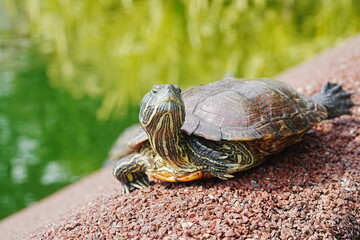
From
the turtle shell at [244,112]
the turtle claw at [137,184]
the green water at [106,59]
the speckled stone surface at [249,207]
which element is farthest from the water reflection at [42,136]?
the turtle shell at [244,112]

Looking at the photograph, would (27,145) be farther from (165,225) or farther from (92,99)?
(165,225)

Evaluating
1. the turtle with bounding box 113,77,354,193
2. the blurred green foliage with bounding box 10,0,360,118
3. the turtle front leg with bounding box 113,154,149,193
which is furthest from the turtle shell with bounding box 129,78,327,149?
the blurred green foliage with bounding box 10,0,360,118

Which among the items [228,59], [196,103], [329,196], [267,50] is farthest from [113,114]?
[329,196]

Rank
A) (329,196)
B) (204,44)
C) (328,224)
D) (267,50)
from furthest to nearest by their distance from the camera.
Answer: (204,44)
(267,50)
(329,196)
(328,224)

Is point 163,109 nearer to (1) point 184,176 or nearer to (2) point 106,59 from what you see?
(1) point 184,176

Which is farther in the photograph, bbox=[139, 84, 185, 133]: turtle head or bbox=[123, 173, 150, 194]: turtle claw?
bbox=[123, 173, 150, 194]: turtle claw

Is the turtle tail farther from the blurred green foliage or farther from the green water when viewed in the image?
the blurred green foliage

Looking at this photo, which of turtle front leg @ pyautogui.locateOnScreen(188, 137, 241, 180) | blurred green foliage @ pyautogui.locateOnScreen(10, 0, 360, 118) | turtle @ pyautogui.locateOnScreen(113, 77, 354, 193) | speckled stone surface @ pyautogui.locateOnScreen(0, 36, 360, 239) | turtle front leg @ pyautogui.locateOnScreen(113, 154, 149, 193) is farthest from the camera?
blurred green foliage @ pyautogui.locateOnScreen(10, 0, 360, 118)

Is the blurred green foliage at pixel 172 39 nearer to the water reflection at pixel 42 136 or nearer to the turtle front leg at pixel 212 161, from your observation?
the water reflection at pixel 42 136

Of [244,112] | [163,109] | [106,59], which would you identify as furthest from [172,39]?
[163,109]
